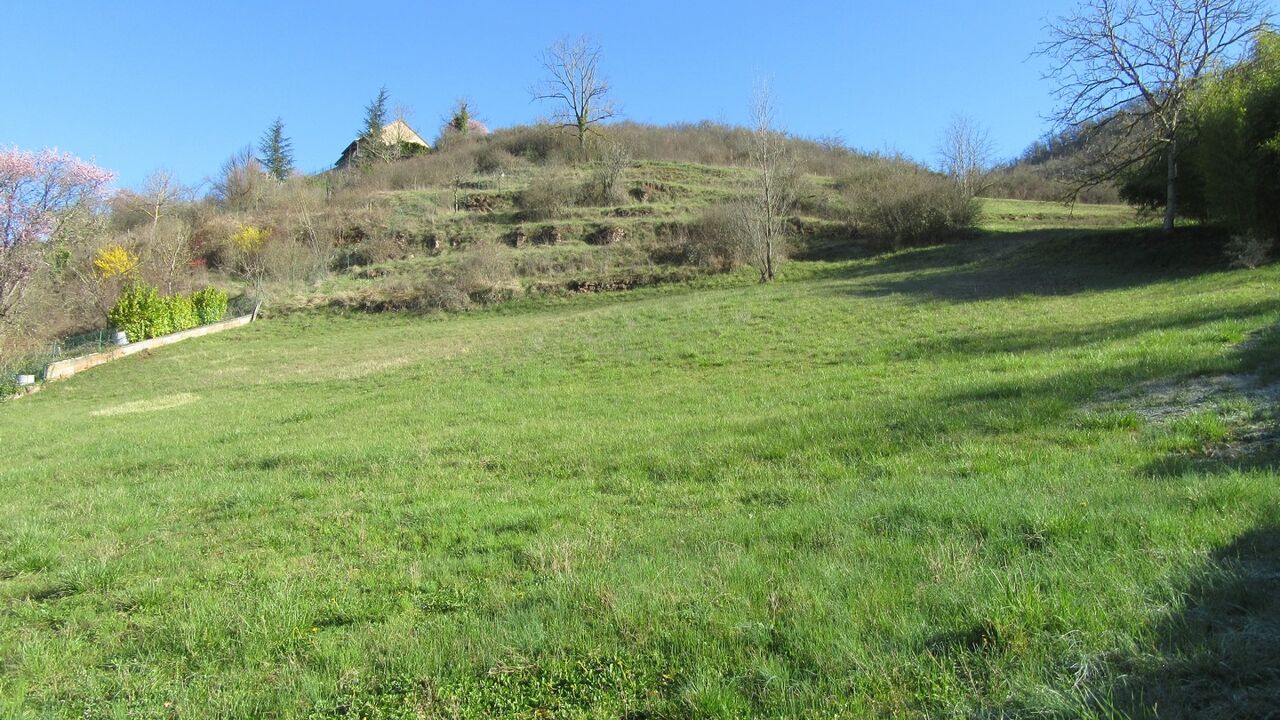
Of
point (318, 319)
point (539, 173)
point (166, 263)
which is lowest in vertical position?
point (318, 319)

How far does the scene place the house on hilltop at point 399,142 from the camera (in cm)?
8234

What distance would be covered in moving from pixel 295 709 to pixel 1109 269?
30.5 metres

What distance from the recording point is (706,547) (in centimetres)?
490

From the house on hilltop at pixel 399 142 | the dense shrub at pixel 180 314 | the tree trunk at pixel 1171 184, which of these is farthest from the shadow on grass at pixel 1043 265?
the house on hilltop at pixel 399 142

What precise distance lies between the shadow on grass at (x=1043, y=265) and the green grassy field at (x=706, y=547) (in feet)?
31.5

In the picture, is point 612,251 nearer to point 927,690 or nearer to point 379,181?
point 379,181

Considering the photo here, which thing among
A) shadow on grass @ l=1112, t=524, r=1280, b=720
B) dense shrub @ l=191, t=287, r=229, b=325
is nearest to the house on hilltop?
dense shrub @ l=191, t=287, r=229, b=325

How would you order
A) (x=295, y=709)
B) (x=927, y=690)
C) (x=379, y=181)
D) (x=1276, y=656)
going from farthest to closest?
(x=379, y=181), (x=295, y=709), (x=927, y=690), (x=1276, y=656)

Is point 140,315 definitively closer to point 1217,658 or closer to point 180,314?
point 180,314

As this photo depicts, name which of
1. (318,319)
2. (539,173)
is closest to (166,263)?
(318,319)

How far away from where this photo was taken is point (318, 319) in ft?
130

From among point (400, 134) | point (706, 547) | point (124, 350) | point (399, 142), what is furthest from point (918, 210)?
point (400, 134)

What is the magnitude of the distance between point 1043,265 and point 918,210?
40.4 ft

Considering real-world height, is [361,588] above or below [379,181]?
below
